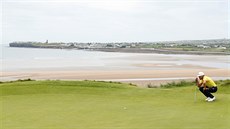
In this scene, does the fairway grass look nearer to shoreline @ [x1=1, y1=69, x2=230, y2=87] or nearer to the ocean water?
shoreline @ [x1=1, y1=69, x2=230, y2=87]

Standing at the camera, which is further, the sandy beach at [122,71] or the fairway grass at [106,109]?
the sandy beach at [122,71]

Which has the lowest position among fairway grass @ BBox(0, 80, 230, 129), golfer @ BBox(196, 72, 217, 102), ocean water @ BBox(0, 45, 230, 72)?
ocean water @ BBox(0, 45, 230, 72)

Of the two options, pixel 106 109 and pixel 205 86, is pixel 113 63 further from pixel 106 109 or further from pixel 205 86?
pixel 106 109

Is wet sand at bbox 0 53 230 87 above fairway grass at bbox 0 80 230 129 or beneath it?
beneath

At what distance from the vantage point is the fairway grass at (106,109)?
28.1ft

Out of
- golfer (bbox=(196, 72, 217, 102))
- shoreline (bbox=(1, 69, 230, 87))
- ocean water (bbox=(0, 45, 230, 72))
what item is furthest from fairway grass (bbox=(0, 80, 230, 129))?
ocean water (bbox=(0, 45, 230, 72))

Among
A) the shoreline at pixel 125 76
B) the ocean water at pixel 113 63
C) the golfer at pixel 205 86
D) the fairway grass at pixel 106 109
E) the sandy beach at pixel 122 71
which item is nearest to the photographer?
the fairway grass at pixel 106 109

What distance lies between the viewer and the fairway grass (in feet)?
28.1

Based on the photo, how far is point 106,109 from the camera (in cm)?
1065

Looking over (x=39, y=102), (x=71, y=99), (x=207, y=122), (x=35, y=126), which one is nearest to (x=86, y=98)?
(x=71, y=99)

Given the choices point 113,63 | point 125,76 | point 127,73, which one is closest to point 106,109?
point 125,76

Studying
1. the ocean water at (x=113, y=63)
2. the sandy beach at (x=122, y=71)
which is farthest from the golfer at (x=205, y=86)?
the ocean water at (x=113, y=63)

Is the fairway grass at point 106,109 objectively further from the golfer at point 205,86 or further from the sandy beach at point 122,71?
the sandy beach at point 122,71

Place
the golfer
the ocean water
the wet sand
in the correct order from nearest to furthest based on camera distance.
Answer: the golfer → the wet sand → the ocean water
